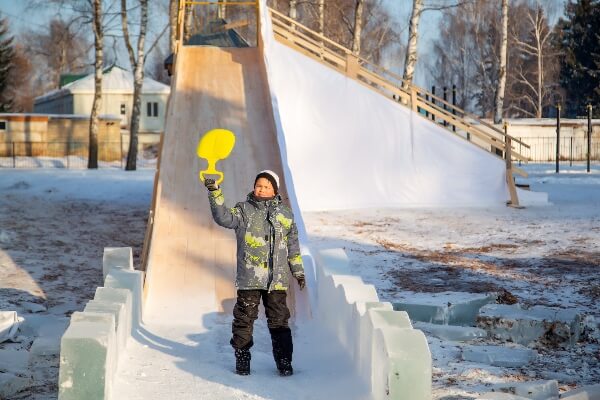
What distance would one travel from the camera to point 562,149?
41.3m

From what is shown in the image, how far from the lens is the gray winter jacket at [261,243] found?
21.1ft

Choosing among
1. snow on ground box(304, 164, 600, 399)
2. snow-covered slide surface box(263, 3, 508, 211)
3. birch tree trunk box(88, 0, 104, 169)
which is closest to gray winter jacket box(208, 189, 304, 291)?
snow on ground box(304, 164, 600, 399)

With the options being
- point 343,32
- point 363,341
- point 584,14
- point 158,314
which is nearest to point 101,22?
point 343,32

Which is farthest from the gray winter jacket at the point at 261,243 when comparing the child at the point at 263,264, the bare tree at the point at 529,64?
the bare tree at the point at 529,64

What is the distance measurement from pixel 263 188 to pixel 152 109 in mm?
48570

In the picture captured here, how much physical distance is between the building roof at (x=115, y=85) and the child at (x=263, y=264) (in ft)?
155

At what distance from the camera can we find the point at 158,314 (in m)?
8.55

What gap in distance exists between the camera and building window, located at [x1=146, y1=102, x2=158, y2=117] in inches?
2122

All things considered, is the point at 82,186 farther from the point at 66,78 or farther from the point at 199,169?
the point at 66,78

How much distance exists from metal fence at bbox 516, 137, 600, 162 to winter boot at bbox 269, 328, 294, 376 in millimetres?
35439

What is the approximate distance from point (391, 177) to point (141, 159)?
29.3 meters

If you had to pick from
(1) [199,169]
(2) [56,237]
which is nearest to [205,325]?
(1) [199,169]

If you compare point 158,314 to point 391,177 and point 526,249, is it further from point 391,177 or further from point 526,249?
point 391,177

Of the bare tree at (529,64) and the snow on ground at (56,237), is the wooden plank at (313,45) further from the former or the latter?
the bare tree at (529,64)
